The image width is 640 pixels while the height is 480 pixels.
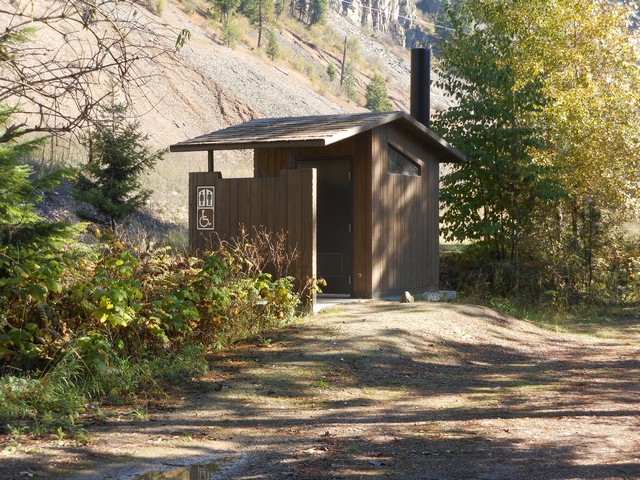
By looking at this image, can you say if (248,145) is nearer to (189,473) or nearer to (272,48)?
(189,473)

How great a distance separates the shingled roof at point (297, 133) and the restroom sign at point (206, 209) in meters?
0.75

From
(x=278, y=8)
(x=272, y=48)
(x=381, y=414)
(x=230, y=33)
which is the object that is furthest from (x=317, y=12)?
(x=381, y=414)

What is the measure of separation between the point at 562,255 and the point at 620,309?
1754 millimetres

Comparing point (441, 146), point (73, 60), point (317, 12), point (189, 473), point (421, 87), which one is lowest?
point (189, 473)

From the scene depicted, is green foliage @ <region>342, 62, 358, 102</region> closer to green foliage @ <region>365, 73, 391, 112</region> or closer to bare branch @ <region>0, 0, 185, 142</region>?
green foliage @ <region>365, 73, 391, 112</region>

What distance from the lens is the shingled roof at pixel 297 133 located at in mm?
12950

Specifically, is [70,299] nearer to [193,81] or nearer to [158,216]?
[158,216]

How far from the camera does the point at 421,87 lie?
19.3m

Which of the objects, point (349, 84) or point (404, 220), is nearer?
point (404, 220)

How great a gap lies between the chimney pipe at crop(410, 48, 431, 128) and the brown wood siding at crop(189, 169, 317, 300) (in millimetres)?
6696

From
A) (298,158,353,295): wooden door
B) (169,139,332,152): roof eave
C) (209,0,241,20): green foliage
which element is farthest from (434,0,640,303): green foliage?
(209,0,241,20): green foliage

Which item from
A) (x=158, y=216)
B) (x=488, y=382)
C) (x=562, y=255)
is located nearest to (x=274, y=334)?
(x=488, y=382)

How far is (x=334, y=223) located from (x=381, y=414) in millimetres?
6935

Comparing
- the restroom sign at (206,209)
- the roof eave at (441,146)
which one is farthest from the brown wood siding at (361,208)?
the restroom sign at (206,209)
